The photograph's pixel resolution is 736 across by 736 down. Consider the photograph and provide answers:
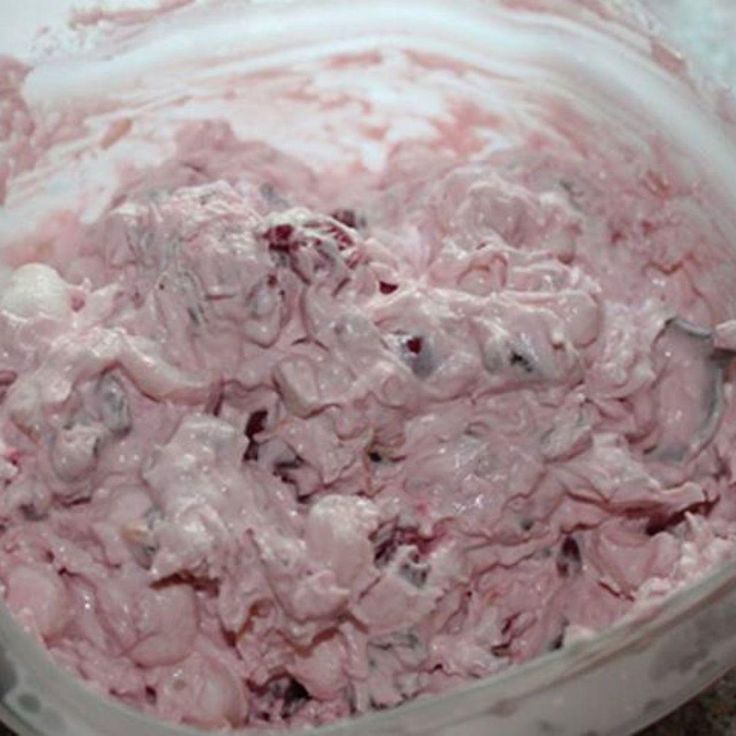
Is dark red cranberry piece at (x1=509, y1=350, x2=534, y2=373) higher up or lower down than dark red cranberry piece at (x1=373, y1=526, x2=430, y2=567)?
higher up

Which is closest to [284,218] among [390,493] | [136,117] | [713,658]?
[390,493]

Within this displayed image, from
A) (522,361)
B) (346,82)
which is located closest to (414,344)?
(522,361)

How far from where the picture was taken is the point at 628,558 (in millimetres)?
1168

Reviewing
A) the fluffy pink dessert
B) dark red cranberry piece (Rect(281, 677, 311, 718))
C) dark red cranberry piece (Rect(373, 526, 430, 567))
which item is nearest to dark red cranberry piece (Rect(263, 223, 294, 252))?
the fluffy pink dessert

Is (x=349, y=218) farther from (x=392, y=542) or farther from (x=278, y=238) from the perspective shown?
(x=392, y=542)

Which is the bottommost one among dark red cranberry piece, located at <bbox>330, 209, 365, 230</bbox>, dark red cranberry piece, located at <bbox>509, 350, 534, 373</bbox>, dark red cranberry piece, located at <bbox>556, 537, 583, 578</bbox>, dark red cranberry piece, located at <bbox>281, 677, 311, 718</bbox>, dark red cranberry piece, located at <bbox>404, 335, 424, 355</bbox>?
dark red cranberry piece, located at <bbox>281, 677, 311, 718</bbox>

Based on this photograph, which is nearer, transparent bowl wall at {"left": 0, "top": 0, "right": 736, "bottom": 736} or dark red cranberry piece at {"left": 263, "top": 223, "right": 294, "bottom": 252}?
dark red cranberry piece at {"left": 263, "top": 223, "right": 294, "bottom": 252}

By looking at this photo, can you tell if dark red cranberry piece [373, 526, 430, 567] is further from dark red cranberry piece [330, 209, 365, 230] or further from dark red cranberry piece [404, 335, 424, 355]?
dark red cranberry piece [330, 209, 365, 230]

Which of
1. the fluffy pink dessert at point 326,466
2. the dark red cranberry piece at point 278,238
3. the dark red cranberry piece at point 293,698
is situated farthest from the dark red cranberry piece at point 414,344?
the dark red cranberry piece at point 293,698

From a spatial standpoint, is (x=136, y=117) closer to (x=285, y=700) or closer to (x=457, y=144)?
(x=457, y=144)

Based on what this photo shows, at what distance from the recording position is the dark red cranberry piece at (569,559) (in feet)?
3.84

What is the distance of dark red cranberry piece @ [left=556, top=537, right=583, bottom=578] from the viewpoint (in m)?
1.17

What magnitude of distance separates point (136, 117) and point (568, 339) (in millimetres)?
526

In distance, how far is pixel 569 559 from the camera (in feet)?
3.86
